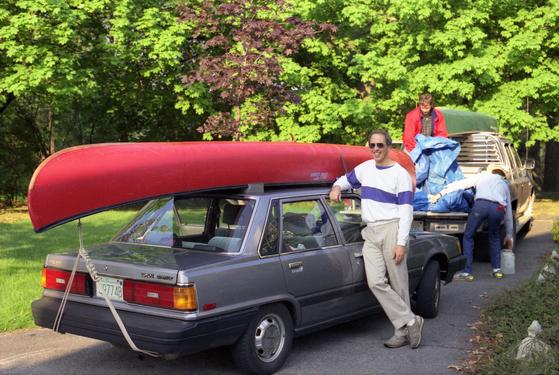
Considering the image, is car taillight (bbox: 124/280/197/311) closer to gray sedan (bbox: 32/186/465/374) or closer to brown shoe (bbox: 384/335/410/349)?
gray sedan (bbox: 32/186/465/374)

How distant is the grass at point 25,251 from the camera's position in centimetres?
754

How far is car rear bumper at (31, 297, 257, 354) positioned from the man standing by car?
4.91 ft

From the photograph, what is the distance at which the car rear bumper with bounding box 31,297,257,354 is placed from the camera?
15.3 ft

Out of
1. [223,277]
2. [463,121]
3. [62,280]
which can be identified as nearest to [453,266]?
[223,277]

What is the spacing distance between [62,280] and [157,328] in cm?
117

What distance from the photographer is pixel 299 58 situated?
933 inches

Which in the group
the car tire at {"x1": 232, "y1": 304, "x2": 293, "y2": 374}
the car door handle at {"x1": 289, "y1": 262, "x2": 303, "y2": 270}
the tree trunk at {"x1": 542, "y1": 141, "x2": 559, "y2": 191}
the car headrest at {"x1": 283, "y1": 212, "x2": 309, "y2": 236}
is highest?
the car headrest at {"x1": 283, "y1": 212, "x2": 309, "y2": 236}

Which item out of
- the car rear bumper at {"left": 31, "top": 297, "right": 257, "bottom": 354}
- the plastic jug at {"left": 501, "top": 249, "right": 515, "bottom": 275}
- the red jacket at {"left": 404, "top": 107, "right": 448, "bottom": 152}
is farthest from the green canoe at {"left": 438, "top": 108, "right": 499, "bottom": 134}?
the car rear bumper at {"left": 31, "top": 297, "right": 257, "bottom": 354}

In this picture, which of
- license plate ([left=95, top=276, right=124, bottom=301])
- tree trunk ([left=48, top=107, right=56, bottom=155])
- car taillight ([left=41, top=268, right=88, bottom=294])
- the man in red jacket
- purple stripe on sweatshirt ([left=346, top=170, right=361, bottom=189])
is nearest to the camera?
license plate ([left=95, top=276, right=124, bottom=301])

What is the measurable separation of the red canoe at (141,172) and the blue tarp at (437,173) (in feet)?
15.2

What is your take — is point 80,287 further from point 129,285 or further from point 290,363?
point 290,363

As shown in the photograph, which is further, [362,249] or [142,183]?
[362,249]

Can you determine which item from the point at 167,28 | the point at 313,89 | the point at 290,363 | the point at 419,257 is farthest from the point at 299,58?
the point at 290,363

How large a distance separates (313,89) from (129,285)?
18.4 meters
